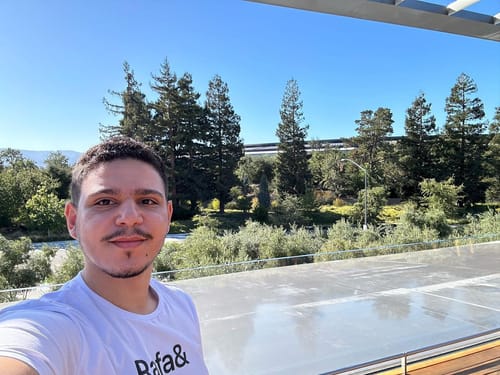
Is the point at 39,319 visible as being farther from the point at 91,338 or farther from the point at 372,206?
the point at 372,206

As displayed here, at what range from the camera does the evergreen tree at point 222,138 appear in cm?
2339

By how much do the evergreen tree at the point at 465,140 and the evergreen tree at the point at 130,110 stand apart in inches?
789

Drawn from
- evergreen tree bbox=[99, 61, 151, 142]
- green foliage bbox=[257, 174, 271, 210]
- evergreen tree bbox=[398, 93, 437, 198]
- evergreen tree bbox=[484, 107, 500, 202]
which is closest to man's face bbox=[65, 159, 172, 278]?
evergreen tree bbox=[99, 61, 151, 142]

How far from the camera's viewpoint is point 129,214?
27.7 inches

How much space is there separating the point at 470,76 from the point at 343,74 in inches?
343

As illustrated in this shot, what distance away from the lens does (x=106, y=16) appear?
667 centimetres

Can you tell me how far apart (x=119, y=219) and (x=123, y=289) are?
158mm

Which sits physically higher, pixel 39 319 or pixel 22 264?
pixel 39 319

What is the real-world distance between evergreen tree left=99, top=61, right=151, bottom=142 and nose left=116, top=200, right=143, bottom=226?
20.1 meters

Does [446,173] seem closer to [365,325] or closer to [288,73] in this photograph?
[288,73]

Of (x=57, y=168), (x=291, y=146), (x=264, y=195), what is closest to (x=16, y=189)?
(x=57, y=168)

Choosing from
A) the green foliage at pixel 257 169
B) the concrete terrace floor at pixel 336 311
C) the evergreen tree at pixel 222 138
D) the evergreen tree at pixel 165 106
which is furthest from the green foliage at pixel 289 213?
the concrete terrace floor at pixel 336 311

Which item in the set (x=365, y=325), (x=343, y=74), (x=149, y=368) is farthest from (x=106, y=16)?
(x=343, y=74)

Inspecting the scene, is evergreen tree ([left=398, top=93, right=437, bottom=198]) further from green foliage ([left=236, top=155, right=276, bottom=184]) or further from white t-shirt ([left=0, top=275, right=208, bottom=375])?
white t-shirt ([left=0, top=275, right=208, bottom=375])
